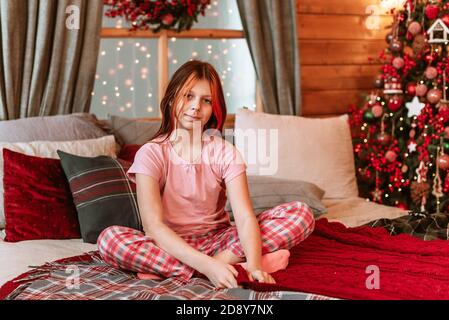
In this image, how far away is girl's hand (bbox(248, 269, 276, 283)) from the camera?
5.24ft

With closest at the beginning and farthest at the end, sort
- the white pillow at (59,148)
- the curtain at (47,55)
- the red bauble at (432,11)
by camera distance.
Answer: the white pillow at (59,148) < the curtain at (47,55) < the red bauble at (432,11)

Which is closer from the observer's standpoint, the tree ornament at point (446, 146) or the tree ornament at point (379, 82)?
the tree ornament at point (446, 146)

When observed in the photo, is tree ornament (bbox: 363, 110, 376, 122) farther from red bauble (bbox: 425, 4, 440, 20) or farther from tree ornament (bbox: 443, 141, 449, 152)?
red bauble (bbox: 425, 4, 440, 20)

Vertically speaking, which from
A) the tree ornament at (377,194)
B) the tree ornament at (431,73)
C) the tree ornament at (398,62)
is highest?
the tree ornament at (398,62)

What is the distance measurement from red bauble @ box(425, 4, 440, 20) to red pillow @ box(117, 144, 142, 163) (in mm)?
1659

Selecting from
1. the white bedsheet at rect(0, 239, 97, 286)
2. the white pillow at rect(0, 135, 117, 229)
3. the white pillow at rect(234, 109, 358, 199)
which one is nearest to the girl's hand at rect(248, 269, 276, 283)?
the white bedsheet at rect(0, 239, 97, 286)

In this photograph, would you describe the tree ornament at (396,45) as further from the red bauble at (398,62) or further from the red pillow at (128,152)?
the red pillow at (128,152)

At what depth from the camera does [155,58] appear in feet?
11.3

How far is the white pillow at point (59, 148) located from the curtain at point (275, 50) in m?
1.16

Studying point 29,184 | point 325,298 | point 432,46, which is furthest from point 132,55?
point 325,298

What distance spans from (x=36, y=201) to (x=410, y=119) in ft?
6.89

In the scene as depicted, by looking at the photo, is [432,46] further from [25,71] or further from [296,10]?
[25,71]

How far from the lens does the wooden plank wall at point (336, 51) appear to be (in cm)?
378

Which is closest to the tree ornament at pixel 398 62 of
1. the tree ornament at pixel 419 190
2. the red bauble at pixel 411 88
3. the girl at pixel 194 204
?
the red bauble at pixel 411 88
